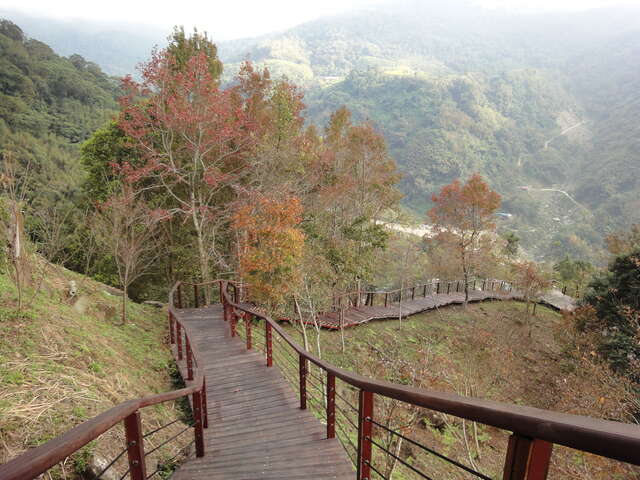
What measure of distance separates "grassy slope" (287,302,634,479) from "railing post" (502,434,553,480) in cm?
616

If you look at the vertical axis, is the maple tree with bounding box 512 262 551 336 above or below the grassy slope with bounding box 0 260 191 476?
below

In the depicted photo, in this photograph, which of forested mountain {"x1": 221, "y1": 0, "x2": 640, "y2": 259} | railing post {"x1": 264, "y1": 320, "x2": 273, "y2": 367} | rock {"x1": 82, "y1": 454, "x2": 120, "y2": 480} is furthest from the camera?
forested mountain {"x1": 221, "y1": 0, "x2": 640, "y2": 259}

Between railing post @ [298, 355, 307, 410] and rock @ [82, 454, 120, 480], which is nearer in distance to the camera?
rock @ [82, 454, 120, 480]

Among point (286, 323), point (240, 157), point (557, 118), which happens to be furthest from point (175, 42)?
point (557, 118)

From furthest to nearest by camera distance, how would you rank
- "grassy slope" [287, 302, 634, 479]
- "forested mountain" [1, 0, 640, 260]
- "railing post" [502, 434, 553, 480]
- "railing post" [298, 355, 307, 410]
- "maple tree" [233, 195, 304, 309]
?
1. "forested mountain" [1, 0, 640, 260]
2. "maple tree" [233, 195, 304, 309]
3. "grassy slope" [287, 302, 634, 479]
4. "railing post" [298, 355, 307, 410]
5. "railing post" [502, 434, 553, 480]

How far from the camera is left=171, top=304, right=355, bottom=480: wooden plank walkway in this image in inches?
135

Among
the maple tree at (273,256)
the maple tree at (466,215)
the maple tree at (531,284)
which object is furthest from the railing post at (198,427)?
the maple tree at (531,284)

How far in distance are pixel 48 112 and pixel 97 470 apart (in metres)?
37.1

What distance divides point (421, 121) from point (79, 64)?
72150 mm

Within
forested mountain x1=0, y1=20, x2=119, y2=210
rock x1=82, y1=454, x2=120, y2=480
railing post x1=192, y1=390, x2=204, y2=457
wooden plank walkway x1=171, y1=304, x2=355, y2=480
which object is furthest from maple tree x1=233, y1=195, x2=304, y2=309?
forested mountain x1=0, y1=20, x2=119, y2=210

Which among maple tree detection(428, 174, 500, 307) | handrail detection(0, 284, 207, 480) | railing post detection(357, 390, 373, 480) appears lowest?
maple tree detection(428, 174, 500, 307)

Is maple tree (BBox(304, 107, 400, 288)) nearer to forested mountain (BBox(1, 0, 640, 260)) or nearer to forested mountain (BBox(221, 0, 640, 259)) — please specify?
forested mountain (BBox(1, 0, 640, 260))

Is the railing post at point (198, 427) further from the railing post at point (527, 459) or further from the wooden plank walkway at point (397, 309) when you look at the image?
the wooden plank walkway at point (397, 309)

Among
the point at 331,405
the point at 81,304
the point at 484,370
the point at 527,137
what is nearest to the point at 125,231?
the point at 81,304
